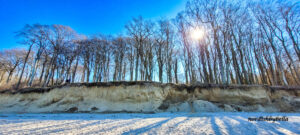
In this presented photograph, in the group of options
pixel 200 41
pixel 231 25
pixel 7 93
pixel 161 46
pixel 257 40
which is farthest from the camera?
pixel 161 46

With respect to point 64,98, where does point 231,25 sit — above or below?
above

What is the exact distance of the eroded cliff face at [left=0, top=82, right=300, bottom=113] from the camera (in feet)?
35.9

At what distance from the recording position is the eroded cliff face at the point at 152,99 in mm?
10938

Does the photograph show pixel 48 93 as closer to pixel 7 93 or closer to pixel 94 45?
pixel 7 93

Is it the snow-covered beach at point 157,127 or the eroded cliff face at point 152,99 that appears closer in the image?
the snow-covered beach at point 157,127

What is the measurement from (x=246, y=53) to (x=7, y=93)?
32661 millimetres

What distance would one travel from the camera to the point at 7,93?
13305 mm

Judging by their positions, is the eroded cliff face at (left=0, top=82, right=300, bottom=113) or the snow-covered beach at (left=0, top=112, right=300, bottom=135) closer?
the snow-covered beach at (left=0, top=112, right=300, bottom=135)

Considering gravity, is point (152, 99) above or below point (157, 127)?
below

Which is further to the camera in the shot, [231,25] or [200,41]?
[200,41]

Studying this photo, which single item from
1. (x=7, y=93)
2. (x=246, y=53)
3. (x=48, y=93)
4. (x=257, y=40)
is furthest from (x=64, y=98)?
(x=257, y=40)

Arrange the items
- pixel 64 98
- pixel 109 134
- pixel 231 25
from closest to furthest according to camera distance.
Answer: pixel 109 134 < pixel 64 98 < pixel 231 25

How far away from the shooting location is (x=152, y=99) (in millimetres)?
11672

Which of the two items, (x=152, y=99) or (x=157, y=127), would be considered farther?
(x=152, y=99)
